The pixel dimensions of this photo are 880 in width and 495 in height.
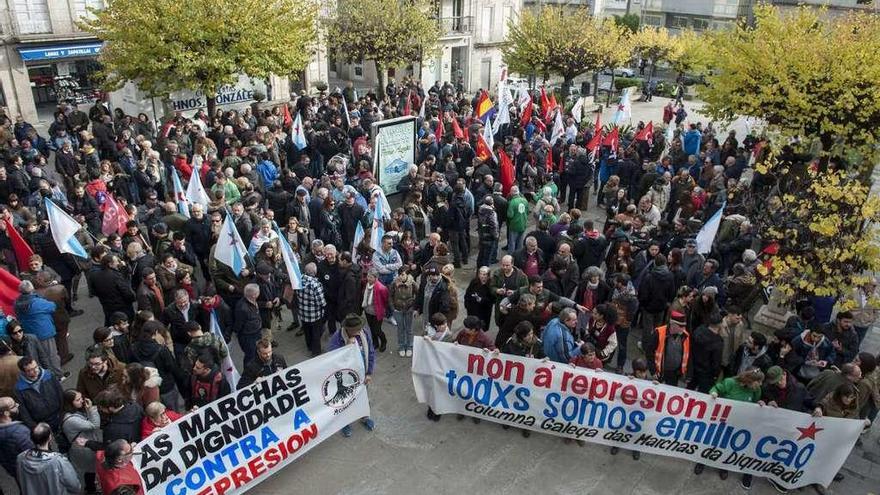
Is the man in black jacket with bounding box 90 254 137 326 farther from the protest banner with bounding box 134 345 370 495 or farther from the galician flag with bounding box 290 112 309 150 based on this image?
the galician flag with bounding box 290 112 309 150

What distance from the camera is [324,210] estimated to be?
11125 millimetres

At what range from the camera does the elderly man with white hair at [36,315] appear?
7609 mm

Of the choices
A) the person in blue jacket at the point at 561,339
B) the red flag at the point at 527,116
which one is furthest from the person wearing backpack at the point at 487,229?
the red flag at the point at 527,116

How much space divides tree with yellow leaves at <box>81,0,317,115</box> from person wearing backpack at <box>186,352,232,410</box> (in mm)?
11133

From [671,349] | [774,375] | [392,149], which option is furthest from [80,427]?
[392,149]

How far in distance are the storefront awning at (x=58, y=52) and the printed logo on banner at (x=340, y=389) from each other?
2110 cm

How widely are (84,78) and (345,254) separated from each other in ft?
71.6

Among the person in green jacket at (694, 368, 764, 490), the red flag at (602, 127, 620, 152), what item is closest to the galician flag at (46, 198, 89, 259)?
the person in green jacket at (694, 368, 764, 490)

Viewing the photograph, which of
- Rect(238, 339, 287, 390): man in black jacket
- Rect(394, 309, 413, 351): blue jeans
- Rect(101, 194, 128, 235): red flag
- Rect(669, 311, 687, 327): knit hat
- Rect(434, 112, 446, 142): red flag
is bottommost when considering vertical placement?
Rect(394, 309, 413, 351): blue jeans

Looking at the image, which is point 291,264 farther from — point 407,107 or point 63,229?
point 407,107

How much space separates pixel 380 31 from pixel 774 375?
21333 mm

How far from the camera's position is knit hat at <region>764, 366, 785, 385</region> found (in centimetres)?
680

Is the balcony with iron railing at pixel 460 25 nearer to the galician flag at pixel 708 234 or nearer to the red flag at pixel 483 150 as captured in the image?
the red flag at pixel 483 150

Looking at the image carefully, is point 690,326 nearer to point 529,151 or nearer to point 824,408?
point 824,408
